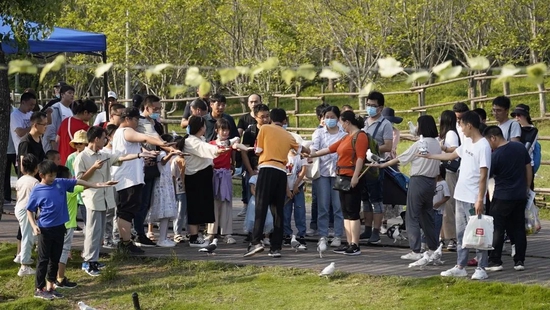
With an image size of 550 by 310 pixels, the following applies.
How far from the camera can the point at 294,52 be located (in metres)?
36.3

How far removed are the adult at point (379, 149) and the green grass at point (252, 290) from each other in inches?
74.2

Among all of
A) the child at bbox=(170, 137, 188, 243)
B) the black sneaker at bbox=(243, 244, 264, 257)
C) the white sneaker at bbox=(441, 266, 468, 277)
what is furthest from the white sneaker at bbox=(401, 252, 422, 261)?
the child at bbox=(170, 137, 188, 243)

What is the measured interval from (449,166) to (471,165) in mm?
1620

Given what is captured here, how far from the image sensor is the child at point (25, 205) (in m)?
9.70

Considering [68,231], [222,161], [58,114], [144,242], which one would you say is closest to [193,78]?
[68,231]

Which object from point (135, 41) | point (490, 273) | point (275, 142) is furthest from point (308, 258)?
point (135, 41)

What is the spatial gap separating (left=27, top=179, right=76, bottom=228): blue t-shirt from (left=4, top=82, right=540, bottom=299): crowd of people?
0.01 m

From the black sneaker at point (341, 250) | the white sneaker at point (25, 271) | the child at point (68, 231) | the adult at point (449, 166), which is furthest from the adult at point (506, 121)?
the white sneaker at point (25, 271)

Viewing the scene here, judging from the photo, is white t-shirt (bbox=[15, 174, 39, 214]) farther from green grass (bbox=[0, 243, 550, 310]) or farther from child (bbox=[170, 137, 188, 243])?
child (bbox=[170, 137, 188, 243])

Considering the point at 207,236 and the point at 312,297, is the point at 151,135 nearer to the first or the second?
the point at 207,236

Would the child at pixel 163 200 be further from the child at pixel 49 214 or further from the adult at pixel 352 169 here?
the adult at pixel 352 169

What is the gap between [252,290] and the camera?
30.0 feet

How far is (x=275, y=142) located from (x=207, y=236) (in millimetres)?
1831

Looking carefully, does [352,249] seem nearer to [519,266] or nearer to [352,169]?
[352,169]
